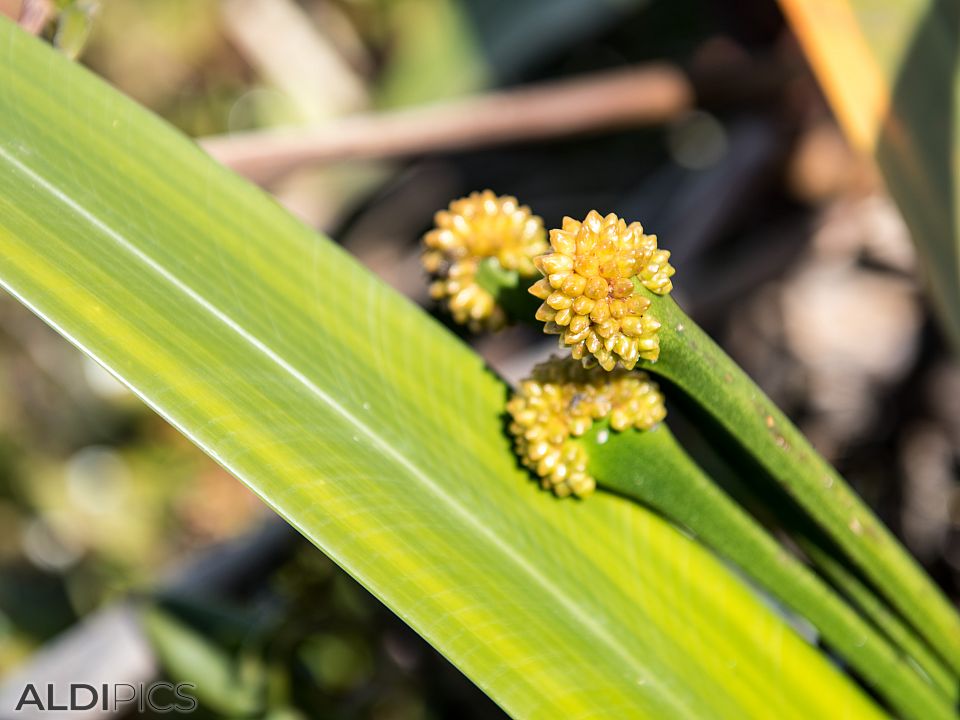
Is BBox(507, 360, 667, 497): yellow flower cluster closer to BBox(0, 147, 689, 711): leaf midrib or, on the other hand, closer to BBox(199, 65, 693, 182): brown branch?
BBox(0, 147, 689, 711): leaf midrib

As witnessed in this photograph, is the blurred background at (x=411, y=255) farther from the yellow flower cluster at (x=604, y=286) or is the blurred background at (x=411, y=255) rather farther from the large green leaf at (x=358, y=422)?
the yellow flower cluster at (x=604, y=286)

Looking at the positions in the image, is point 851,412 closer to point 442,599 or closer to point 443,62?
point 443,62

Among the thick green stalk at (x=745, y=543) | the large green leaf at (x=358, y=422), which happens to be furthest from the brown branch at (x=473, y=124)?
the thick green stalk at (x=745, y=543)

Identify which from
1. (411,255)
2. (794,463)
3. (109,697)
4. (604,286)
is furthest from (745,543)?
(411,255)

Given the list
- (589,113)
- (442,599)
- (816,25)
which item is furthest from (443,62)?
(442,599)

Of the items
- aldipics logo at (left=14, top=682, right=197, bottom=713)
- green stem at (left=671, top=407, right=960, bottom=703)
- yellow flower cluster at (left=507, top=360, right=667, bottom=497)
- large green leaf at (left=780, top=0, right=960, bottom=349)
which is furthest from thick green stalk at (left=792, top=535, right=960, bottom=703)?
aldipics logo at (left=14, top=682, right=197, bottom=713)

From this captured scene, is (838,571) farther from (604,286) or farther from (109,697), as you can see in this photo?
(109,697)
